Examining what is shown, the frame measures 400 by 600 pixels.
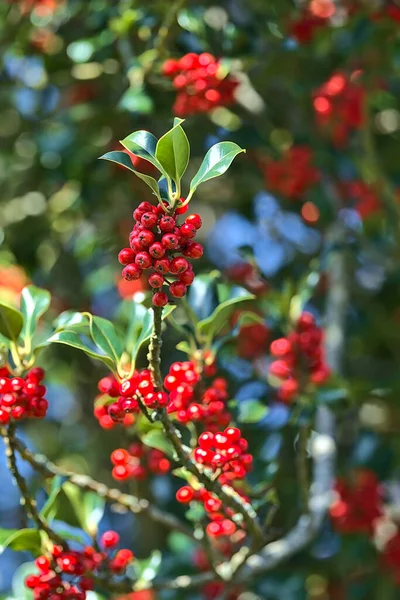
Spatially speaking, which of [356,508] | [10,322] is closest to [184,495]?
[10,322]

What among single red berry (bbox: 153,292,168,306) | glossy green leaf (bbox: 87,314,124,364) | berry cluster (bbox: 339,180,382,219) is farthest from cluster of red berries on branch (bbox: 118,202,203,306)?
berry cluster (bbox: 339,180,382,219)

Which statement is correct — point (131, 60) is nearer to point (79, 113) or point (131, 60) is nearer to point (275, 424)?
point (79, 113)

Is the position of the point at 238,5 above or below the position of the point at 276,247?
above

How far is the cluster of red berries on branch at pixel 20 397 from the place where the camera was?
1519 millimetres

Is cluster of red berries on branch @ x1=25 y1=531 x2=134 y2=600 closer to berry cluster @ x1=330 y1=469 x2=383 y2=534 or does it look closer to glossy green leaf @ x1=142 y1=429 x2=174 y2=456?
glossy green leaf @ x1=142 y1=429 x2=174 y2=456

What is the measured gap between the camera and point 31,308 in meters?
1.76

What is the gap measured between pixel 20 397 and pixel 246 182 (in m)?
1.72

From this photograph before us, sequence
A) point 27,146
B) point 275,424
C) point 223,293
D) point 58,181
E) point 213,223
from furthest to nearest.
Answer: point 213,223 → point 27,146 → point 58,181 → point 275,424 → point 223,293

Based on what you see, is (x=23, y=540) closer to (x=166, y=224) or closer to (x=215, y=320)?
(x=215, y=320)

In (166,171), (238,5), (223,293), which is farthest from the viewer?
(238,5)

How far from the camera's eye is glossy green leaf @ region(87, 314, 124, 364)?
1556mm

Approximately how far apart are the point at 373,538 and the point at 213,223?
6.05 ft

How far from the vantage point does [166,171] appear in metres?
1.29

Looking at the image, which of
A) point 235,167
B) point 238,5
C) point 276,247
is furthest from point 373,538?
point 238,5
